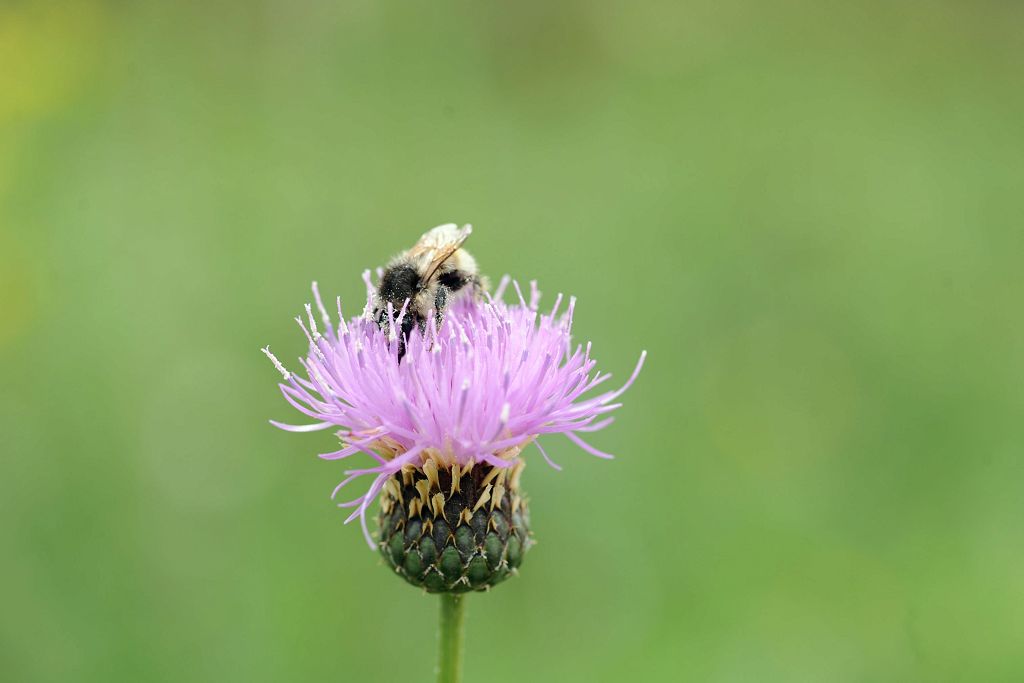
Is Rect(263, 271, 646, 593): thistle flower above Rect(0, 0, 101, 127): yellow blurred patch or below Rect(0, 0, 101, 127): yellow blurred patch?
below

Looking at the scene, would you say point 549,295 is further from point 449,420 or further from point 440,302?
point 449,420

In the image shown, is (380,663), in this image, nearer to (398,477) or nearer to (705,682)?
(705,682)

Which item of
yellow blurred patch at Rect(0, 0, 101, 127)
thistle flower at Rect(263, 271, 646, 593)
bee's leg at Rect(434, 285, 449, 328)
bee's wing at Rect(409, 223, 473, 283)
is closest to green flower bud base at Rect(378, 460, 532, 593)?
thistle flower at Rect(263, 271, 646, 593)

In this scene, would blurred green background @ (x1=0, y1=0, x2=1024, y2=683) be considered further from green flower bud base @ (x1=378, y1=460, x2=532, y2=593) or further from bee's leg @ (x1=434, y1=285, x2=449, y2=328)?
bee's leg @ (x1=434, y1=285, x2=449, y2=328)

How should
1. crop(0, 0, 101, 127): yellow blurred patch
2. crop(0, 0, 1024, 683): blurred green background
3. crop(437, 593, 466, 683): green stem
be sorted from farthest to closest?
crop(0, 0, 101, 127): yellow blurred patch → crop(0, 0, 1024, 683): blurred green background → crop(437, 593, 466, 683): green stem

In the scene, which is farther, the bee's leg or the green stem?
the bee's leg

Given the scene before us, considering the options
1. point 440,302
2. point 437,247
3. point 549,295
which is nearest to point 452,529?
point 440,302

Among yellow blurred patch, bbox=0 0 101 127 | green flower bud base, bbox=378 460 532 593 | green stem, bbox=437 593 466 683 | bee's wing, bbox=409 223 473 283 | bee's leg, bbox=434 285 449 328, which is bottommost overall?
green stem, bbox=437 593 466 683
